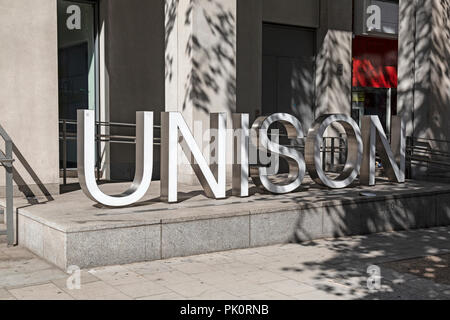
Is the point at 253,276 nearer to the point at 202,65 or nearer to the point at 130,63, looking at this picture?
the point at 202,65

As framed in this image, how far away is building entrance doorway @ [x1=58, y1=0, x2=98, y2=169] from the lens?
12.4 m

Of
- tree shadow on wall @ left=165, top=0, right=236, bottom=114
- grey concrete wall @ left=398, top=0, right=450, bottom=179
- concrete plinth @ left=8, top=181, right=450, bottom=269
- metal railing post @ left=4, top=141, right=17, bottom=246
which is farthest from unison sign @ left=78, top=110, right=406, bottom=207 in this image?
grey concrete wall @ left=398, top=0, right=450, bottom=179

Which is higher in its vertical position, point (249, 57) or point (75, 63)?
point (249, 57)

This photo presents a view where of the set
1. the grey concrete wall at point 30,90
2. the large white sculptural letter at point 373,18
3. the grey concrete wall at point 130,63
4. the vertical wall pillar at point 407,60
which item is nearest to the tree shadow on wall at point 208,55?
the grey concrete wall at point 130,63

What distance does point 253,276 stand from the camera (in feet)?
21.0

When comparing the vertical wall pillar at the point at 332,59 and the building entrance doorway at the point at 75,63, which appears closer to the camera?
the building entrance doorway at the point at 75,63

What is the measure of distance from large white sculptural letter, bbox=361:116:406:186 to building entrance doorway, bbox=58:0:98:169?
6.05 metres

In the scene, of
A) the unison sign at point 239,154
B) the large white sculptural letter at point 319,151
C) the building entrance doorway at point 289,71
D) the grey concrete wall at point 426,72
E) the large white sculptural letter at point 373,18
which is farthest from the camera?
the large white sculptural letter at point 373,18

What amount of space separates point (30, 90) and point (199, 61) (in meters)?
2.90

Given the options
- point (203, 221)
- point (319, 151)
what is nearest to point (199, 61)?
point (319, 151)

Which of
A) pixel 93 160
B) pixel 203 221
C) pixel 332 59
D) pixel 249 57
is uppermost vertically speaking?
pixel 332 59

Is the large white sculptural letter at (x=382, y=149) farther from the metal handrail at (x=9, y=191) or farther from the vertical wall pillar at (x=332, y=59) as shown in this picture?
the metal handrail at (x=9, y=191)

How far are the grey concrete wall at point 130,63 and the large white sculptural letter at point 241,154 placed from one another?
14.6 feet

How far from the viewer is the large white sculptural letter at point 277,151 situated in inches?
352
